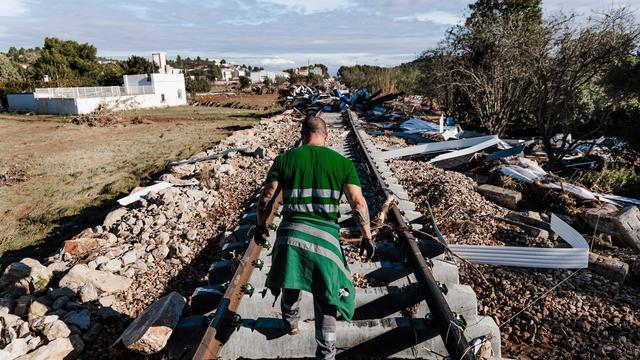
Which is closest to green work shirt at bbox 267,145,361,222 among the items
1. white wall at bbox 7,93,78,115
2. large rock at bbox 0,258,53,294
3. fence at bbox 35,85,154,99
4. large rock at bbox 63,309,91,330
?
large rock at bbox 63,309,91,330

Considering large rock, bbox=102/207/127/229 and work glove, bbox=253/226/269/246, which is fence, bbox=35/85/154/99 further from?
work glove, bbox=253/226/269/246

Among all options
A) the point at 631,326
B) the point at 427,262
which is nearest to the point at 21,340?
the point at 427,262

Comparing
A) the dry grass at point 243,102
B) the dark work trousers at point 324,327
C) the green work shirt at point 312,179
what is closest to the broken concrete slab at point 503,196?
the green work shirt at point 312,179

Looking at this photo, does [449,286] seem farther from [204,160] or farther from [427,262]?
[204,160]

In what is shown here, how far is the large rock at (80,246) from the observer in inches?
199

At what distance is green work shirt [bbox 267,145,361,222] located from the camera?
278 cm

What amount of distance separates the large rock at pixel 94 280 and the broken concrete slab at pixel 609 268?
444 centimetres

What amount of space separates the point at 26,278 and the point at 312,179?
327 centimetres

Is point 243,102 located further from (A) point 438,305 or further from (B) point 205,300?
(A) point 438,305

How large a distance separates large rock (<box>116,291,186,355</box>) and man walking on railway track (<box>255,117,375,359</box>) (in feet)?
2.74

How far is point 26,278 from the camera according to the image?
4145 millimetres

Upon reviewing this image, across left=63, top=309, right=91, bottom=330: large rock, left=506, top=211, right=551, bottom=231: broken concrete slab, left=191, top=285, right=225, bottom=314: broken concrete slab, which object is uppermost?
left=506, top=211, right=551, bottom=231: broken concrete slab

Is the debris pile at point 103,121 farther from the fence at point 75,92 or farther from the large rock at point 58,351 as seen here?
the large rock at point 58,351

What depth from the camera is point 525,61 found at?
32.8 feet
